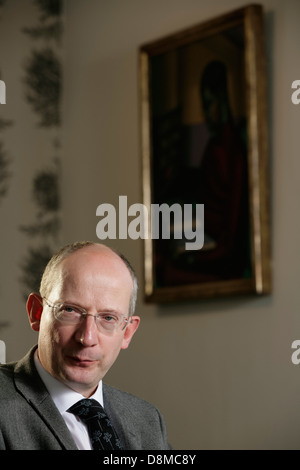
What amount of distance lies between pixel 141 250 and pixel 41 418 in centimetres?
320

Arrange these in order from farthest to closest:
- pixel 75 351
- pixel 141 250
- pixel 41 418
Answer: pixel 141 250
pixel 75 351
pixel 41 418

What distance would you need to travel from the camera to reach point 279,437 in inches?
188

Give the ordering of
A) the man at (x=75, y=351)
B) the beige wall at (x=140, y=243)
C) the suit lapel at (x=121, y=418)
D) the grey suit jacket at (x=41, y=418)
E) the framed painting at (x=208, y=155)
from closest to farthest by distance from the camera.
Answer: the grey suit jacket at (x=41, y=418) < the man at (x=75, y=351) < the suit lapel at (x=121, y=418) < the beige wall at (x=140, y=243) < the framed painting at (x=208, y=155)

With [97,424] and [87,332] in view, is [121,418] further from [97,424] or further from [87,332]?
[87,332]

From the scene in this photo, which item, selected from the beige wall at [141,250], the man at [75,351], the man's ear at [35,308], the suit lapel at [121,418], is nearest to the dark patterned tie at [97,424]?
the man at [75,351]

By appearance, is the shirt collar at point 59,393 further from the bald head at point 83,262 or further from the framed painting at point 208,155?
the framed painting at point 208,155

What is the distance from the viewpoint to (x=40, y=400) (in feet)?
8.64

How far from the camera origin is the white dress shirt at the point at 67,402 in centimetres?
265

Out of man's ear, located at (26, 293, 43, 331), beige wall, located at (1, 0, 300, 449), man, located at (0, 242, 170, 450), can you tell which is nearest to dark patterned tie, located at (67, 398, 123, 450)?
man, located at (0, 242, 170, 450)

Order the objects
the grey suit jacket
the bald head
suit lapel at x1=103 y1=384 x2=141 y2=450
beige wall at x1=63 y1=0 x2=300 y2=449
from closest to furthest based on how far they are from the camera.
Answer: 1. the grey suit jacket
2. the bald head
3. suit lapel at x1=103 y1=384 x2=141 y2=450
4. beige wall at x1=63 y1=0 x2=300 y2=449

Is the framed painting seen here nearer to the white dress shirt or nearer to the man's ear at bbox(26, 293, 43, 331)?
the man's ear at bbox(26, 293, 43, 331)

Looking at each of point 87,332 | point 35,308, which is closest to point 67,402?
point 87,332

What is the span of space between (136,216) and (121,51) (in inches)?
55.0

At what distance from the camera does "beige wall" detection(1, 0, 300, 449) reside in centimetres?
488
